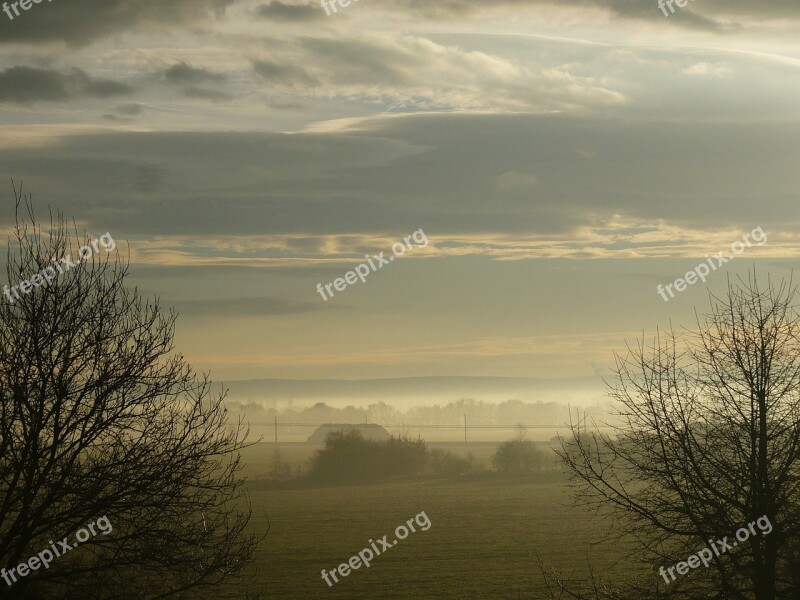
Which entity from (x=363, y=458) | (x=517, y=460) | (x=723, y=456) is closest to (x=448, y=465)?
(x=517, y=460)

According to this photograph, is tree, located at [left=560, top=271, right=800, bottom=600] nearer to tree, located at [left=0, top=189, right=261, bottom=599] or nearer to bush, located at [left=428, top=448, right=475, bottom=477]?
tree, located at [left=0, top=189, right=261, bottom=599]

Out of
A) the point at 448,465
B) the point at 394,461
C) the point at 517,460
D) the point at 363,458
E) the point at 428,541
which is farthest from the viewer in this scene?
the point at 448,465

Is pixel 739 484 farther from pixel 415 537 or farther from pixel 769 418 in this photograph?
pixel 415 537

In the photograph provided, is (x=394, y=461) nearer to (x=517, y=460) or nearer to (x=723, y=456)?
(x=517, y=460)

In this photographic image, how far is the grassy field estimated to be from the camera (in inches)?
2037

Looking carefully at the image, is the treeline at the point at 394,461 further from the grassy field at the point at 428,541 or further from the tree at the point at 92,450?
the tree at the point at 92,450

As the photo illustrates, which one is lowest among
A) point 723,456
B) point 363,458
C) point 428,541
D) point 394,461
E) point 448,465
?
point 448,465

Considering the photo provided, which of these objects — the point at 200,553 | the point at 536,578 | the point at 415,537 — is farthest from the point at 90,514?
the point at 415,537

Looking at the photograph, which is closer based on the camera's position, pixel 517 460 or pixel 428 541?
pixel 428 541

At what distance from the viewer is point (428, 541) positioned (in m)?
75.8

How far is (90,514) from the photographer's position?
17406 millimetres

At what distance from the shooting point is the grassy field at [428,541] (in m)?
51.8

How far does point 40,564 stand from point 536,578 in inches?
1644

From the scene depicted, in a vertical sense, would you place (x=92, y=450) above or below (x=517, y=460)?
above
